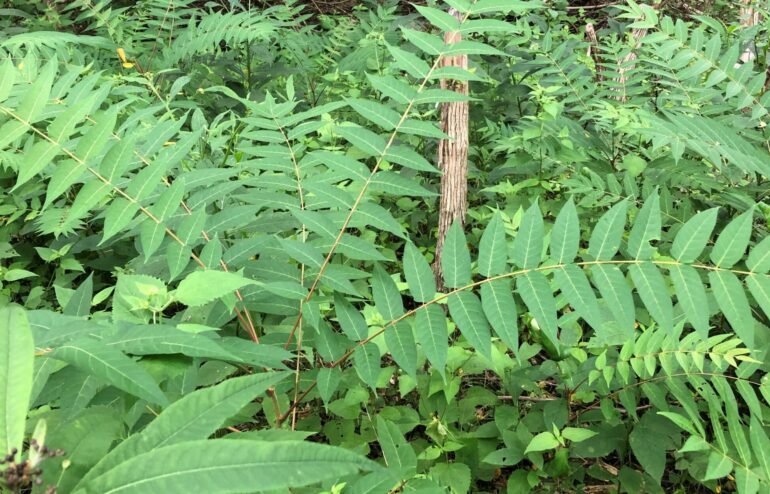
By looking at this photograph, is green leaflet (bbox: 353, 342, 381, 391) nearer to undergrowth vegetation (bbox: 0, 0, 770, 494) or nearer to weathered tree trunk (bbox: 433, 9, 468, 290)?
undergrowth vegetation (bbox: 0, 0, 770, 494)

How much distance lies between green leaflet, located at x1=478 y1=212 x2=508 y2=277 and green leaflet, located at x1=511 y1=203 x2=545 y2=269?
1.4 inches

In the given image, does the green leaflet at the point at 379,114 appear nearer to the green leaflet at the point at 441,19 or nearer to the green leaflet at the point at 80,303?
the green leaflet at the point at 441,19

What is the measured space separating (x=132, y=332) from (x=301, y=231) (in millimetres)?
991

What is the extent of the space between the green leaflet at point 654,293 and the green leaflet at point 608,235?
66mm

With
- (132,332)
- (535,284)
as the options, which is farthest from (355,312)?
(132,332)

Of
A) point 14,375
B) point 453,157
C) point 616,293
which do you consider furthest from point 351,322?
point 453,157

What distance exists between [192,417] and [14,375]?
7.6 inches

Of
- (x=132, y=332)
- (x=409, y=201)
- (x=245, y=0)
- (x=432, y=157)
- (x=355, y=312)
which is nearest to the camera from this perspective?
(x=132, y=332)

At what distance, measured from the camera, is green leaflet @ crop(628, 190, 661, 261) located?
1294 millimetres

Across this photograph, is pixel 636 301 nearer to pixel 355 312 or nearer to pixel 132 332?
pixel 355 312

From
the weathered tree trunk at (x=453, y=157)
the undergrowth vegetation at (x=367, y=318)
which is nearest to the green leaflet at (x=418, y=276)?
the undergrowth vegetation at (x=367, y=318)

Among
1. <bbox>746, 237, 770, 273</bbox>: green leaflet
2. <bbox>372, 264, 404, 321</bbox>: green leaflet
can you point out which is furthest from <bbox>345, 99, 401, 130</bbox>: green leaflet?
<bbox>746, 237, 770, 273</bbox>: green leaflet

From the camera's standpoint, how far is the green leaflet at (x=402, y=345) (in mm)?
1325

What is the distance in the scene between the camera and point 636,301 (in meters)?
2.10
